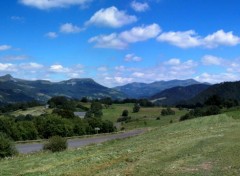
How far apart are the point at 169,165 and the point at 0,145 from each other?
149ft

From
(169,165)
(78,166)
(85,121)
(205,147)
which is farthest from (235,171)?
(85,121)

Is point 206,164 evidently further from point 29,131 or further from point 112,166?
point 29,131

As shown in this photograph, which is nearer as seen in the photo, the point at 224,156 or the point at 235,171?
the point at 235,171

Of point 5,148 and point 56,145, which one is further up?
point 56,145

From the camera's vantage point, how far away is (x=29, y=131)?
16525 cm

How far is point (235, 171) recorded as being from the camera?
2597 centimetres

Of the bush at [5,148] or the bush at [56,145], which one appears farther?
the bush at [5,148]

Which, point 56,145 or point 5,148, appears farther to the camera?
point 5,148

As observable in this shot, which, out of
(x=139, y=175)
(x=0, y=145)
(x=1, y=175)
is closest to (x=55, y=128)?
(x=0, y=145)

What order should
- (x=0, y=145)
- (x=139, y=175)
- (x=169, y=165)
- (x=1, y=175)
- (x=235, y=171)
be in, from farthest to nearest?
(x=0, y=145), (x=1, y=175), (x=169, y=165), (x=139, y=175), (x=235, y=171)

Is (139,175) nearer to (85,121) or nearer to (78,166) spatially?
(78,166)

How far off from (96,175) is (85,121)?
161145 millimetres

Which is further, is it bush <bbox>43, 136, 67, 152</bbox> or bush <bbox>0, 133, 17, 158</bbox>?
bush <bbox>0, 133, 17, 158</bbox>

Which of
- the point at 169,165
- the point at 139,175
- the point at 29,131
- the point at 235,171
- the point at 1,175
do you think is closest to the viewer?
the point at 235,171
